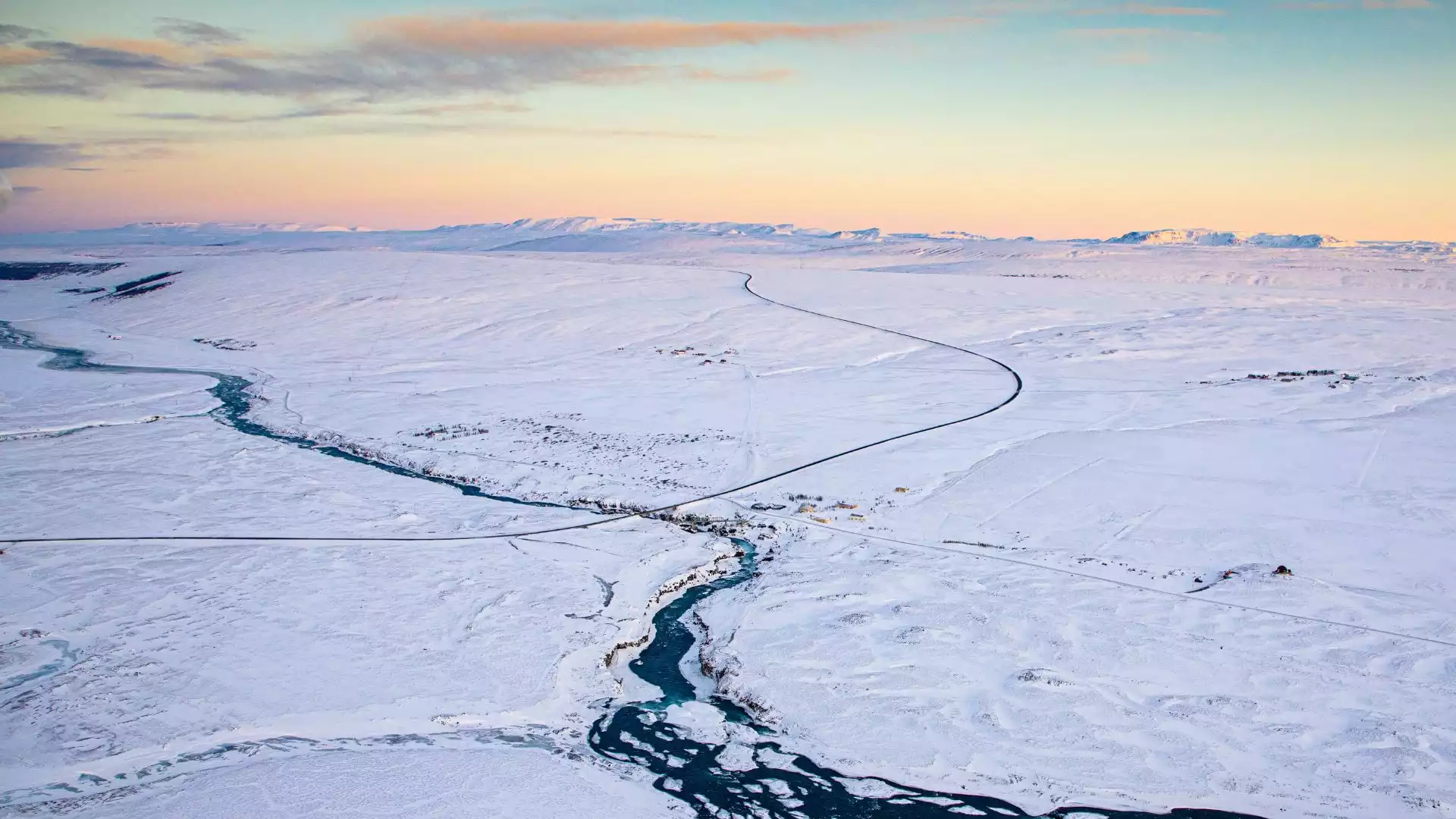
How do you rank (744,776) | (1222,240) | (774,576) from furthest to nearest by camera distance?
(1222,240), (774,576), (744,776)

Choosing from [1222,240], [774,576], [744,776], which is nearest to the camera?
[744,776]

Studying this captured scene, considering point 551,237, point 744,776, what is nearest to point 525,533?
point 744,776

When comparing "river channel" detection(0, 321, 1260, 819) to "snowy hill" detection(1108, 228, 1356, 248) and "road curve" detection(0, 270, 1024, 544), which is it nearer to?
"road curve" detection(0, 270, 1024, 544)

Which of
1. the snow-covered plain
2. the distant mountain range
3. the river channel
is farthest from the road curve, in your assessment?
the distant mountain range

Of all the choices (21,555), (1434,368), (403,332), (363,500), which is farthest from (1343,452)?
(403,332)

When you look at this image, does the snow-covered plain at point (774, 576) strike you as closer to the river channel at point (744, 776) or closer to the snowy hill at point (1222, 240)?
the river channel at point (744, 776)

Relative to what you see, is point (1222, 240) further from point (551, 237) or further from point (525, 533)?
point (525, 533)

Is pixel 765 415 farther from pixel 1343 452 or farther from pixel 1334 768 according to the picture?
pixel 1334 768

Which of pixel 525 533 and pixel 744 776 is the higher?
pixel 525 533

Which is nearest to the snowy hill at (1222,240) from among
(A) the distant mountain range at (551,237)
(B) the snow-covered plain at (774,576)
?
A: (A) the distant mountain range at (551,237)
